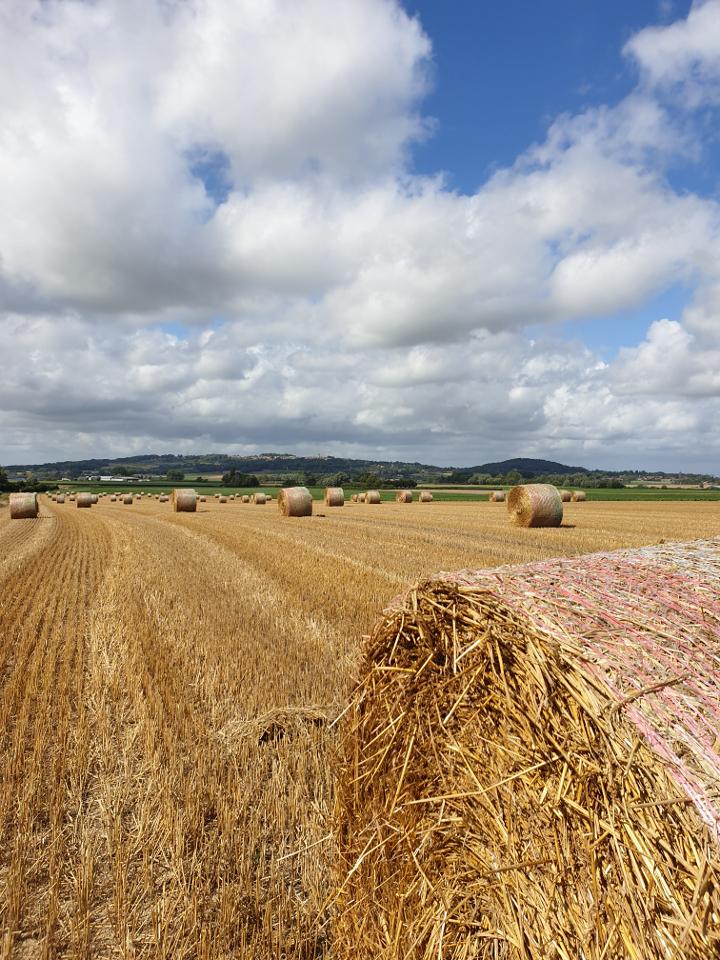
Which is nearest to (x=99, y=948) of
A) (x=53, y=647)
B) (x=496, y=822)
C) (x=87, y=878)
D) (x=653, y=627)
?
(x=87, y=878)

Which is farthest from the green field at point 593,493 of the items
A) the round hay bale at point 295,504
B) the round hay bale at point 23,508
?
the round hay bale at point 23,508

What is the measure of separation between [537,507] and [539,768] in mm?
20206

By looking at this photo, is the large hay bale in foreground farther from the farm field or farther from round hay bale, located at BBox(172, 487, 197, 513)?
round hay bale, located at BBox(172, 487, 197, 513)

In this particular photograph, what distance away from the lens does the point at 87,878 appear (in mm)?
3105

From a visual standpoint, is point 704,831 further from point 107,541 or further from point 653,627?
point 107,541

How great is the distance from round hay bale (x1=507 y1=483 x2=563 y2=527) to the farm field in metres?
11.4

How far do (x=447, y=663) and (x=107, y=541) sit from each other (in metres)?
18.6

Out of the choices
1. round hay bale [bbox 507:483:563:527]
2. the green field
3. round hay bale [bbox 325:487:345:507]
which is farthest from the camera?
the green field

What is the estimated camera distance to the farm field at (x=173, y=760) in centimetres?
292

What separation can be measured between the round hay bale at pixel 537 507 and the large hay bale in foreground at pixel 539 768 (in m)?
18.6

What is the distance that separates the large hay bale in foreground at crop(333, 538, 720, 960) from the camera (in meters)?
1.77

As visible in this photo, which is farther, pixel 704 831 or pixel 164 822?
pixel 164 822

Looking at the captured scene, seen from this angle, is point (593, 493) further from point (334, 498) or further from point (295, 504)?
point (295, 504)

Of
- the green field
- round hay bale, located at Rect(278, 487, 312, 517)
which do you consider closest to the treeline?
the green field
